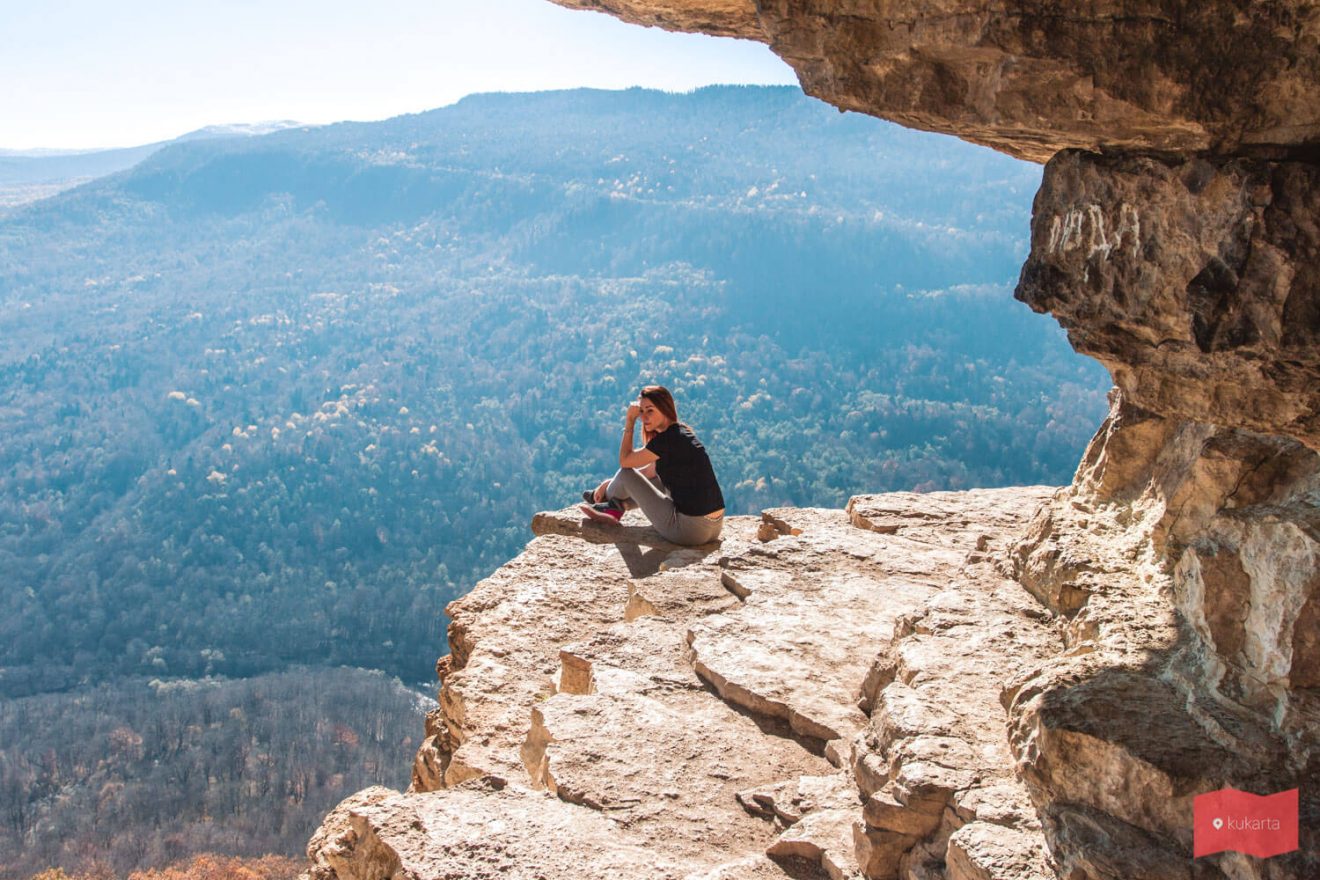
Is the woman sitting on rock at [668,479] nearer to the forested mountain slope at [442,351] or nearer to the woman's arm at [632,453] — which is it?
the woman's arm at [632,453]

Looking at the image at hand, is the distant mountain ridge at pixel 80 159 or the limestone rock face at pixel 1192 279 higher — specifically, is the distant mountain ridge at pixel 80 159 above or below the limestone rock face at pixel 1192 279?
above

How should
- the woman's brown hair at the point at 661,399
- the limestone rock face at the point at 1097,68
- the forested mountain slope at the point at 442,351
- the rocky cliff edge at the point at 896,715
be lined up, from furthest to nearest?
the forested mountain slope at the point at 442,351
the woman's brown hair at the point at 661,399
the rocky cliff edge at the point at 896,715
the limestone rock face at the point at 1097,68

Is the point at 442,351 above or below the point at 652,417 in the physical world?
below

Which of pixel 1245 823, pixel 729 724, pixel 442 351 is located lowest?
pixel 442 351

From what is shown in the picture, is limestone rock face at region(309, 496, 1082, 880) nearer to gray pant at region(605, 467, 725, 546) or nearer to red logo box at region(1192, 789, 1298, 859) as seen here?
gray pant at region(605, 467, 725, 546)

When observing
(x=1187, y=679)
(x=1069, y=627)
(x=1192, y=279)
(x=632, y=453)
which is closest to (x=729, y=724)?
(x=1069, y=627)

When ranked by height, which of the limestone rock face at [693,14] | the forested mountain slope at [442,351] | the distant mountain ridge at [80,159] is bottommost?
the forested mountain slope at [442,351]

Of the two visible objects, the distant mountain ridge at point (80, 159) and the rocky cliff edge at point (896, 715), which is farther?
the distant mountain ridge at point (80, 159)

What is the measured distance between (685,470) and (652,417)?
447mm

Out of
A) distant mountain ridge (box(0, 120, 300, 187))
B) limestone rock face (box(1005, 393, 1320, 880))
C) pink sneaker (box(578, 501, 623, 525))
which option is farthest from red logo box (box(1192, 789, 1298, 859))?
distant mountain ridge (box(0, 120, 300, 187))

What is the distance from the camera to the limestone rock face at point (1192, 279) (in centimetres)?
285

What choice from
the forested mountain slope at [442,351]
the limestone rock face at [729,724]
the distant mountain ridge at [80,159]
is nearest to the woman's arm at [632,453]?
the limestone rock face at [729,724]

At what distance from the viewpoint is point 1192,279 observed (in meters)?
3.06

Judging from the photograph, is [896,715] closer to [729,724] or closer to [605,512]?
[729,724]
